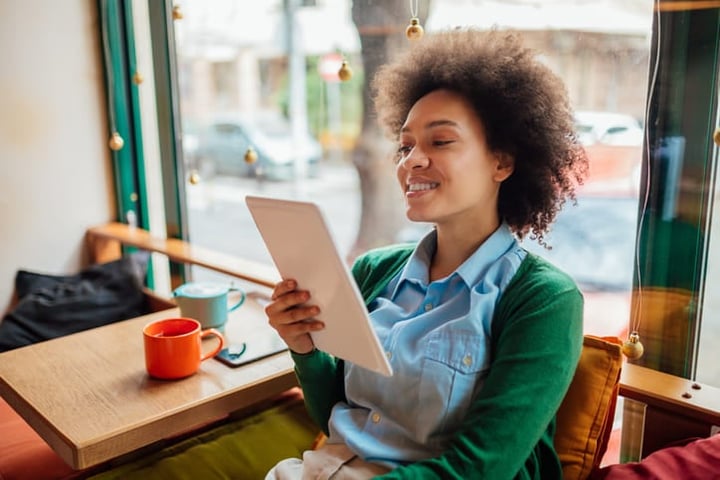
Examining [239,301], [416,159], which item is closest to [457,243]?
[416,159]

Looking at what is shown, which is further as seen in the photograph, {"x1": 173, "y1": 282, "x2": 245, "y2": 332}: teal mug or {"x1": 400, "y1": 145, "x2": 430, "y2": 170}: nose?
{"x1": 173, "y1": 282, "x2": 245, "y2": 332}: teal mug

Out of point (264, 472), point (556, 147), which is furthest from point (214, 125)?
point (556, 147)

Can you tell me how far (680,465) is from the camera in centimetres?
102

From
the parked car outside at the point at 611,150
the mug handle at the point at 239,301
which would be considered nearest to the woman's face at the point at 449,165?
the parked car outside at the point at 611,150

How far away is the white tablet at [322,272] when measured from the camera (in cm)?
91

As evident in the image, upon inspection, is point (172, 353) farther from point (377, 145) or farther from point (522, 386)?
point (377, 145)

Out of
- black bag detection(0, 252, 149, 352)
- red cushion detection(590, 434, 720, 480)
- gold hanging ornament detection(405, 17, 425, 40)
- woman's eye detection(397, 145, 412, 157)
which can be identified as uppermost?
gold hanging ornament detection(405, 17, 425, 40)

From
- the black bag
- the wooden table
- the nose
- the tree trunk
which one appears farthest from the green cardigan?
the black bag

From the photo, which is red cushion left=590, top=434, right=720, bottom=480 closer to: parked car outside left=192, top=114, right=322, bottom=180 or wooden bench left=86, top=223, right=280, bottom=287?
wooden bench left=86, top=223, right=280, bottom=287

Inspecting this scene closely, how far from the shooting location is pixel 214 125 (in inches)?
107

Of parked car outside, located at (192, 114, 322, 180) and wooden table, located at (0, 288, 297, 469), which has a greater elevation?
parked car outside, located at (192, 114, 322, 180)

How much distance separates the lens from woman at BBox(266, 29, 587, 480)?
95cm

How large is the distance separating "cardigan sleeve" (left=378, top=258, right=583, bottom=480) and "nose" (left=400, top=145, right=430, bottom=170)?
27 centimetres

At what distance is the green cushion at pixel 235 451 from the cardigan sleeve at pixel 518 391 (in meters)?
0.59
